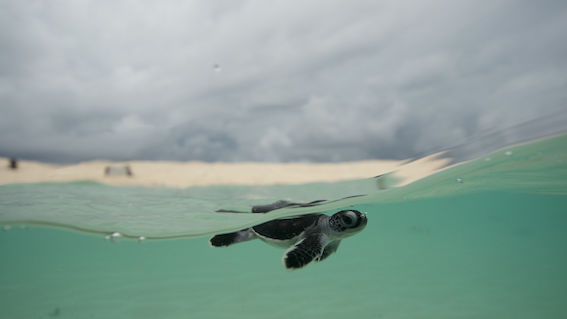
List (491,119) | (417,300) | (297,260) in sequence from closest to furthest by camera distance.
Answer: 1. (297,260)
2. (491,119)
3. (417,300)

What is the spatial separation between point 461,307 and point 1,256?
255ft

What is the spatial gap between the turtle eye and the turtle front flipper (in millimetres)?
685

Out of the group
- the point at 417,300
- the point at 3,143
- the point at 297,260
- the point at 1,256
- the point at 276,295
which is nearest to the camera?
the point at 297,260

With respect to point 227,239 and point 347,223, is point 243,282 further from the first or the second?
point 347,223

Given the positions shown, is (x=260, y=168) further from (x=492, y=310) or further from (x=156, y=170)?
(x=492, y=310)

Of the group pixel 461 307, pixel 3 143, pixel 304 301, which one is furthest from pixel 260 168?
pixel 461 307

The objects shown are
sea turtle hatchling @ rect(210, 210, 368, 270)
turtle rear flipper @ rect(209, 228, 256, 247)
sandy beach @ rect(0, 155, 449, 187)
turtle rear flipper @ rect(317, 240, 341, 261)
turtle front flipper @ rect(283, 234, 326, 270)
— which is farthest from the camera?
sandy beach @ rect(0, 155, 449, 187)

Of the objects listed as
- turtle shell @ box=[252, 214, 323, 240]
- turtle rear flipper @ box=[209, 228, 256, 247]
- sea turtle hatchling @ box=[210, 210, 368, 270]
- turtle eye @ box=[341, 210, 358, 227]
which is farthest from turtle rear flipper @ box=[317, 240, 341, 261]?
turtle rear flipper @ box=[209, 228, 256, 247]

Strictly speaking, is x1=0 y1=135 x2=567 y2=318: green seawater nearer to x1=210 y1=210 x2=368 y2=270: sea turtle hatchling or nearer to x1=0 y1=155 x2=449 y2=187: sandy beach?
x1=0 y1=155 x2=449 y2=187: sandy beach

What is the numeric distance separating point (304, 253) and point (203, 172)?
4419mm

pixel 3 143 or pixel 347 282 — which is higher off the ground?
pixel 3 143

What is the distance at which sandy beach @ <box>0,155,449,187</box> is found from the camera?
25.0 ft

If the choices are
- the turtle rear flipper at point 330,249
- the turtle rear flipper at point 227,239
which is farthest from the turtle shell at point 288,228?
the turtle rear flipper at point 330,249

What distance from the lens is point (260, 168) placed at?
8.23 meters
